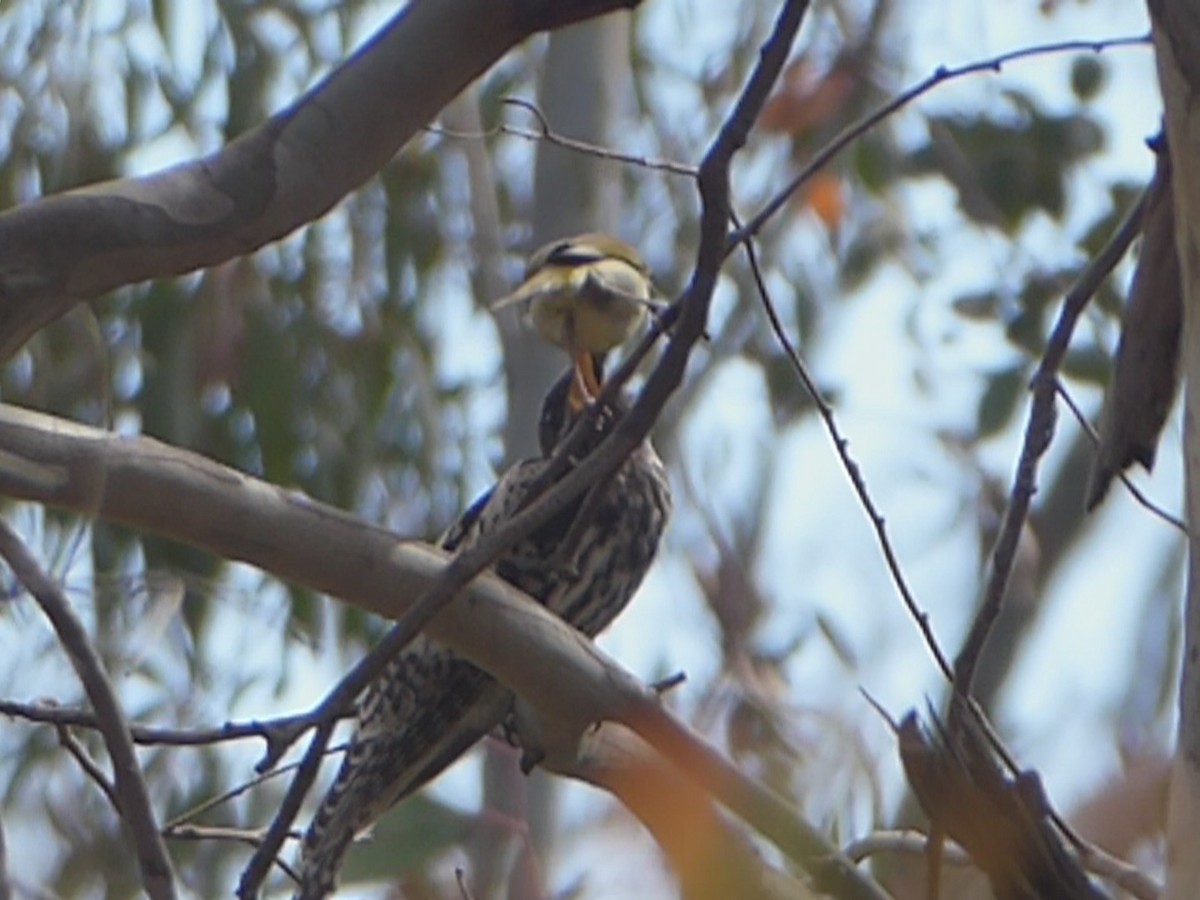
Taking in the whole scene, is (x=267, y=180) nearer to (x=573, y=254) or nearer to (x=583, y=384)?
(x=573, y=254)

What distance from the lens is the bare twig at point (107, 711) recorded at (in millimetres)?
1315

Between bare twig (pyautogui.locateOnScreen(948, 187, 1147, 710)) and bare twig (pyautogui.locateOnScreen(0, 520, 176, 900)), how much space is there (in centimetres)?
44

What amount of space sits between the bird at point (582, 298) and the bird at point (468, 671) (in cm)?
26

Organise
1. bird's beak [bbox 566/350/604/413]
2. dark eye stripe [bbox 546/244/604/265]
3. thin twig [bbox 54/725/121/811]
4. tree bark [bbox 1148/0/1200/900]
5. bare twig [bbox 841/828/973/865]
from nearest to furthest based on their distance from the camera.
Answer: tree bark [bbox 1148/0/1200/900], thin twig [bbox 54/725/121/811], bare twig [bbox 841/828/973/865], dark eye stripe [bbox 546/244/604/265], bird's beak [bbox 566/350/604/413]

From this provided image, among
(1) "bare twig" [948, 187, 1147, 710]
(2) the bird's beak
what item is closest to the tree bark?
(1) "bare twig" [948, 187, 1147, 710]

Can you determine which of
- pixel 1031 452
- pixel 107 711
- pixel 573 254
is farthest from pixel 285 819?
pixel 573 254

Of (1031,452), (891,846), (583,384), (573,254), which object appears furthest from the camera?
(583,384)

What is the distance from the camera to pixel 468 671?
239 centimetres

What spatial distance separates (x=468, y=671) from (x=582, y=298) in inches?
22.6

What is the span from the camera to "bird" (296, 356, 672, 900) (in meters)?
2.37

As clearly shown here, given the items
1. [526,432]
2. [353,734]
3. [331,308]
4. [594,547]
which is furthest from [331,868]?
[331,308]

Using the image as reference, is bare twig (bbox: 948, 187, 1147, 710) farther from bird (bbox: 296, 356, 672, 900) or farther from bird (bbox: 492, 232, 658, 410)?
bird (bbox: 296, 356, 672, 900)

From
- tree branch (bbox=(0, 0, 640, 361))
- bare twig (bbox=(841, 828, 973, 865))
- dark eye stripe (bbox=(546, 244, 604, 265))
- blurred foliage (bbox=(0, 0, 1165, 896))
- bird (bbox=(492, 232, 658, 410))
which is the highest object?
blurred foliage (bbox=(0, 0, 1165, 896))

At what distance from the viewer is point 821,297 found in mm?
4293
